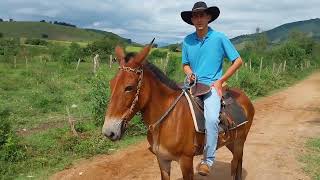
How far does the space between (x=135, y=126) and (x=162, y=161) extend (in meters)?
5.61

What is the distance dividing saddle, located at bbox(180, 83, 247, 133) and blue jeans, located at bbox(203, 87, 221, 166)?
0.06 metres

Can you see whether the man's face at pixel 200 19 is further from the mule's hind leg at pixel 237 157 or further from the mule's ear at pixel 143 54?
the mule's hind leg at pixel 237 157

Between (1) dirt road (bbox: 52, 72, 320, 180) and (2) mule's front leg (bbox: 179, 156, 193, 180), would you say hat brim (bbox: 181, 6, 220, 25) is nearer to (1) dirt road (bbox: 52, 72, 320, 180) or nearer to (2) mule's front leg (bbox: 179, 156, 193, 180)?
(2) mule's front leg (bbox: 179, 156, 193, 180)

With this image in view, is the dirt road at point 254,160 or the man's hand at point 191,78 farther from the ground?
the man's hand at point 191,78

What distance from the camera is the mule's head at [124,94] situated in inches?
147

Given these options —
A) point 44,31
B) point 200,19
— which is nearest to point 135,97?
point 200,19

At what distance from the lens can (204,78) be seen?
4742mm

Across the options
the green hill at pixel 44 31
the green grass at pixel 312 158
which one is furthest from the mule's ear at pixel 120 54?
the green hill at pixel 44 31

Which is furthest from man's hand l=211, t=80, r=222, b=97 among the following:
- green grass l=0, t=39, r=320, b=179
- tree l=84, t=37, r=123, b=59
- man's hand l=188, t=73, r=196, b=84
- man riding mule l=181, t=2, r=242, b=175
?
tree l=84, t=37, r=123, b=59

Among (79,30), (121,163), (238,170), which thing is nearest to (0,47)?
(121,163)

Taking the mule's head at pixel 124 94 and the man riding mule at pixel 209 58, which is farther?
the man riding mule at pixel 209 58

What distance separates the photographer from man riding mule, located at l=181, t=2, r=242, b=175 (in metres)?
4.53

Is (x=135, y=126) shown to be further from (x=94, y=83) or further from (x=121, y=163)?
(x=121, y=163)

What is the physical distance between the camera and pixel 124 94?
3.83 metres
